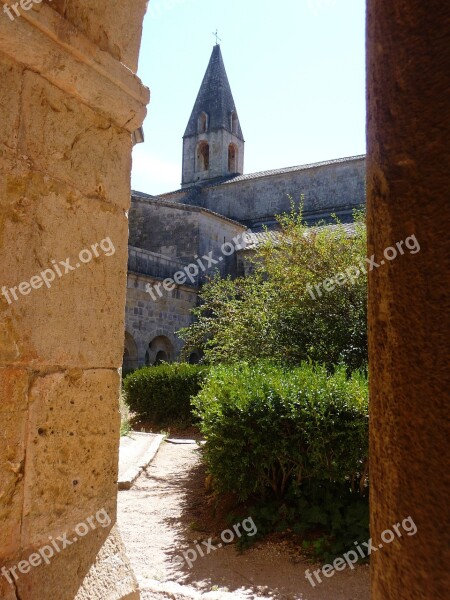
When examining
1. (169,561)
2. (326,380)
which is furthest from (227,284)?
(169,561)

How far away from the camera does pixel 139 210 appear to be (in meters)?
18.5

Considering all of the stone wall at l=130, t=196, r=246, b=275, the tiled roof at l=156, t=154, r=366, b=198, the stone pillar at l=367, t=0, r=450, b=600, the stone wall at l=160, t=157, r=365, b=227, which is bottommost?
the stone pillar at l=367, t=0, r=450, b=600

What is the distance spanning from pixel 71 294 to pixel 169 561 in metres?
→ 3.02

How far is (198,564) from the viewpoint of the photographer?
392cm

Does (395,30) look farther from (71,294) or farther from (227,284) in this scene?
(227,284)

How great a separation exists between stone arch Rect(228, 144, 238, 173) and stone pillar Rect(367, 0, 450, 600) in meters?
27.4

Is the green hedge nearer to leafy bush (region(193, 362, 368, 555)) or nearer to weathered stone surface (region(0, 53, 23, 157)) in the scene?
leafy bush (region(193, 362, 368, 555))

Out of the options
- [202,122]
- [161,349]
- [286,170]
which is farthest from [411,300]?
[202,122]

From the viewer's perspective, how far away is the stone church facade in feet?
48.3

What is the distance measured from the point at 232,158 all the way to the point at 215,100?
3.01 metres

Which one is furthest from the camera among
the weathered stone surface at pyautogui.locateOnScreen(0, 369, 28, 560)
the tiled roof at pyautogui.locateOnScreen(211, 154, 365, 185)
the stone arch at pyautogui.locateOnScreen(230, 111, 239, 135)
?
the stone arch at pyautogui.locateOnScreen(230, 111, 239, 135)

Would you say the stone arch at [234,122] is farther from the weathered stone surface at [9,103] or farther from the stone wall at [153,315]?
the weathered stone surface at [9,103]

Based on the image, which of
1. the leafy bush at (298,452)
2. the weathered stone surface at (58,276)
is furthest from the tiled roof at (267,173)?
the weathered stone surface at (58,276)

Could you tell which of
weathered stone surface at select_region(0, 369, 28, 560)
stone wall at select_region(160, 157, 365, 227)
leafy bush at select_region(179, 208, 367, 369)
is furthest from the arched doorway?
weathered stone surface at select_region(0, 369, 28, 560)
